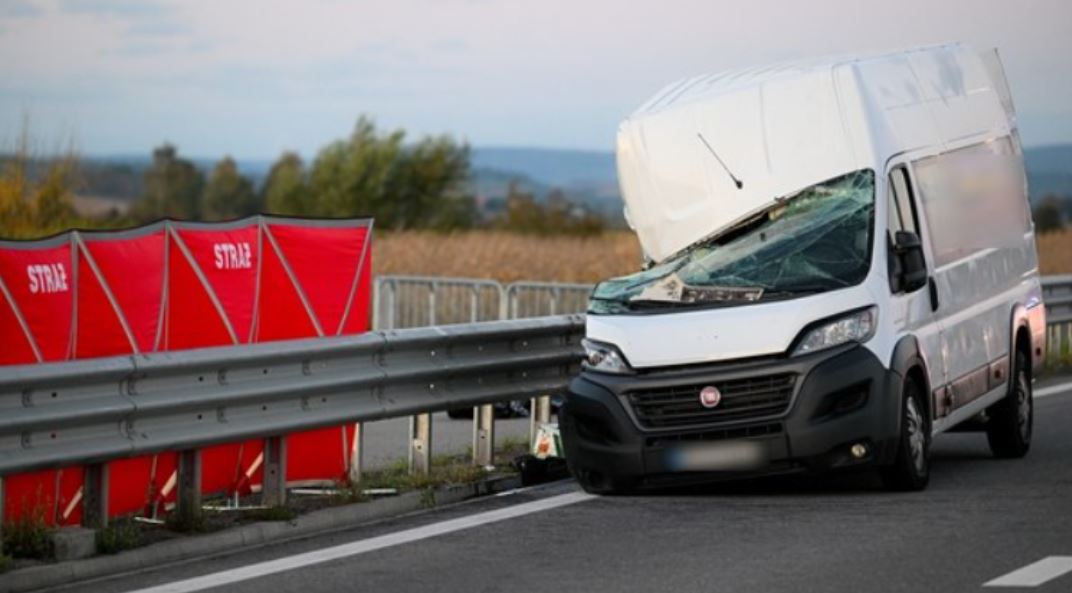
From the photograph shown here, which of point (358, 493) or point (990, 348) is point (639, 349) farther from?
point (990, 348)

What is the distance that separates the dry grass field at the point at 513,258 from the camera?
40.8 m

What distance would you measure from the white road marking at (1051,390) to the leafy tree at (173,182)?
101222 millimetres

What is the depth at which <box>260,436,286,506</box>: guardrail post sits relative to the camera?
1187 centimetres

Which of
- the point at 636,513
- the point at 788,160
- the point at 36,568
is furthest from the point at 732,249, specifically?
the point at 36,568

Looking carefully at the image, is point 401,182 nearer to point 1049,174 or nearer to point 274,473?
point 1049,174

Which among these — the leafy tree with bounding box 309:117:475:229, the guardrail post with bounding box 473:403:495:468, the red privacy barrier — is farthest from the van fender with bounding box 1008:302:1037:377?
the leafy tree with bounding box 309:117:475:229

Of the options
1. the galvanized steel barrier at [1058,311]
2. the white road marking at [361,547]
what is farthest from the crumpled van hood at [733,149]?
the galvanized steel barrier at [1058,311]

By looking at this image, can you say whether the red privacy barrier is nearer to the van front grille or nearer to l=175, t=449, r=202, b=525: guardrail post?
l=175, t=449, r=202, b=525: guardrail post

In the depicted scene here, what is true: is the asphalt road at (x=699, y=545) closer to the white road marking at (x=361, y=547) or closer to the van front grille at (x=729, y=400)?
the white road marking at (x=361, y=547)

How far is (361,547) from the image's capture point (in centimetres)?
1095

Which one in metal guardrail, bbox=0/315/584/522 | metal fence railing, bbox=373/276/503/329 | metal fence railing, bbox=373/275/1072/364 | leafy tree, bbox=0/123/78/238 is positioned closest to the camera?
metal guardrail, bbox=0/315/584/522

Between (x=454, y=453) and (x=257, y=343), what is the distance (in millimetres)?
3350

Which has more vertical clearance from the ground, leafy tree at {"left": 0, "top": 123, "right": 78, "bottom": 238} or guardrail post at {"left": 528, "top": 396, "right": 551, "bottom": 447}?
leafy tree at {"left": 0, "top": 123, "right": 78, "bottom": 238}

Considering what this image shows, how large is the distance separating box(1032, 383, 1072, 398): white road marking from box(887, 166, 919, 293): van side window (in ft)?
21.9
